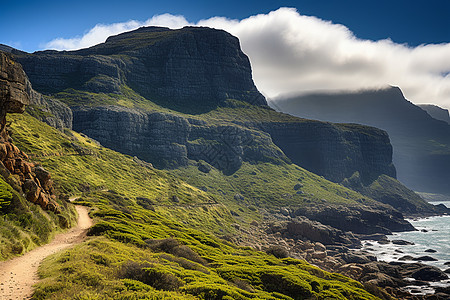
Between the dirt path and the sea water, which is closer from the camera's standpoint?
the dirt path

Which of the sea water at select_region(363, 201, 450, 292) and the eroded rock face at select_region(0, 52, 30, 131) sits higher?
the eroded rock face at select_region(0, 52, 30, 131)

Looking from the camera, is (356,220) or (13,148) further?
(356,220)

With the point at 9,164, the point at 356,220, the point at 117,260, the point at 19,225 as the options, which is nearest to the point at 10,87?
the point at 9,164

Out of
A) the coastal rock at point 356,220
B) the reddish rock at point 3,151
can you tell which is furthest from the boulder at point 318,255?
the reddish rock at point 3,151

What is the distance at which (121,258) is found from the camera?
2275cm

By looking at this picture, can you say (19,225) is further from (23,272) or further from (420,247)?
(420,247)

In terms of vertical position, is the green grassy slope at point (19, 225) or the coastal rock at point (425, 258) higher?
the green grassy slope at point (19, 225)

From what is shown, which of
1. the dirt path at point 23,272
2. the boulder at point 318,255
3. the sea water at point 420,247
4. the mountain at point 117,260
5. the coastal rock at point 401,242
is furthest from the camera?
the coastal rock at point 401,242

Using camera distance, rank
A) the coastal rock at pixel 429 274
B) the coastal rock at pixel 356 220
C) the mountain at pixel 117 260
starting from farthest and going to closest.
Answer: the coastal rock at pixel 356 220 → the coastal rock at pixel 429 274 → the mountain at pixel 117 260

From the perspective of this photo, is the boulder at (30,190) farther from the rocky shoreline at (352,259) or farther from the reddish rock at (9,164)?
the rocky shoreline at (352,259)

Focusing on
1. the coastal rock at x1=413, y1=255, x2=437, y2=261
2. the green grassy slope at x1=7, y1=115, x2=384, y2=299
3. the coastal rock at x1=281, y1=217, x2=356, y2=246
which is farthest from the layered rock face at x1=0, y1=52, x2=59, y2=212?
the coastal rock at x1=413, y1=255, x2=437, y2=261

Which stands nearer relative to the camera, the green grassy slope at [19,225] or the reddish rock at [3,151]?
the green grassy slope at [19,225]

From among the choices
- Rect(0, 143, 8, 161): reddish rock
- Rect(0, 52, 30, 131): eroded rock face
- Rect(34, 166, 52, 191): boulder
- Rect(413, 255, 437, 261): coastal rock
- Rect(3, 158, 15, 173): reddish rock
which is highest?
Rect(0, 52, 30, 131): eroded rock face

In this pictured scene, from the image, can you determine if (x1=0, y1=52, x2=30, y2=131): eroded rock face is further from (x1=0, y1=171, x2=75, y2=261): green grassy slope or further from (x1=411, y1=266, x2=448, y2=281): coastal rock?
(x1=411, y1=266, x2=448, y2=281): coastal rock
